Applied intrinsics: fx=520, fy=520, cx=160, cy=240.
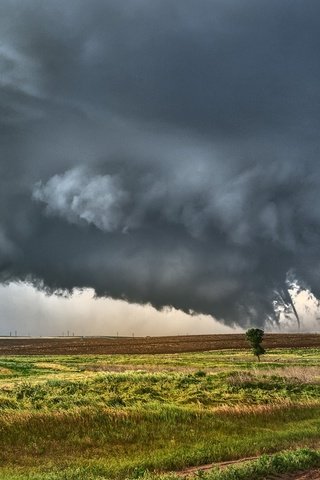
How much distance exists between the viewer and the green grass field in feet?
66.9

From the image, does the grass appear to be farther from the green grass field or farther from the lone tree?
the lone tree

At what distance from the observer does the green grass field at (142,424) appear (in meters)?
20.4

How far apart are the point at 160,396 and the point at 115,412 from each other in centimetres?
759

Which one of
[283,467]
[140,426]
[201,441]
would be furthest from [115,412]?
[283,467]

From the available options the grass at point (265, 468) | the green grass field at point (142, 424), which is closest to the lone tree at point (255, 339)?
the green grass field at point (142, 424)

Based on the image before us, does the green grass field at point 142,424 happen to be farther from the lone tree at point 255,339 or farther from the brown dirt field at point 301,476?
the lone tree at point 255,339

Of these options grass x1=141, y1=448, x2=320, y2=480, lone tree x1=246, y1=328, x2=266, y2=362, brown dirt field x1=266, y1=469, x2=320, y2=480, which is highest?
lone tree x1=246, y1=328, x2=266, y2=362

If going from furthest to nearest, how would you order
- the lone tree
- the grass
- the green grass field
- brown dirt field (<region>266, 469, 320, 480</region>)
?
1. the lone tree
2. the green grass field
3. brown dirt field (<region>266, 469, 320, 480</region>)
4. the grass

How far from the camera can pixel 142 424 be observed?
27688 mm

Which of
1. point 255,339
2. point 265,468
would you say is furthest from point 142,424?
point 255,339

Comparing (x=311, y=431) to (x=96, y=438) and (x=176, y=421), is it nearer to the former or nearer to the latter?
(x=176, y=421)

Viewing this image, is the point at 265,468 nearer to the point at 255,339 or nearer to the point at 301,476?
the point at 301,476

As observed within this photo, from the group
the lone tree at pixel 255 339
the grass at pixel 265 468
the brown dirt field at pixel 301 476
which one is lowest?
the brown dirt field at pixel 301 476

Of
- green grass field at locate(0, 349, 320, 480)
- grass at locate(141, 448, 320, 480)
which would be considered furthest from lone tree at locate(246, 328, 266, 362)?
grass at locate(141, 448, 320, 480)
